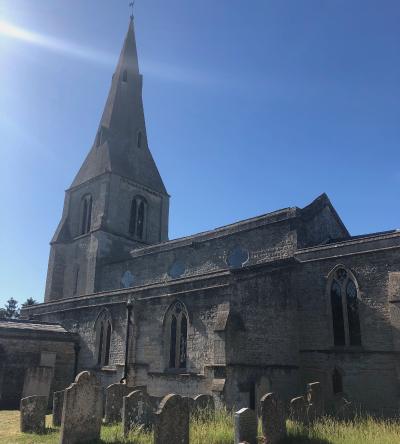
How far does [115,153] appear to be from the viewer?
1328 inches

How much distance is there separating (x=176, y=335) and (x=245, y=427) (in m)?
9.11

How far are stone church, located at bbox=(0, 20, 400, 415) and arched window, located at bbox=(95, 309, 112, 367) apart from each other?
0.16 ft

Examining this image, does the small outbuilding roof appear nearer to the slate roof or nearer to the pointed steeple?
the slate roof

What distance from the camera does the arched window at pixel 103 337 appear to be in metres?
20.4

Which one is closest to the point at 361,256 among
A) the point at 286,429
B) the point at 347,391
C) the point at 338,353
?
the point at 338,353

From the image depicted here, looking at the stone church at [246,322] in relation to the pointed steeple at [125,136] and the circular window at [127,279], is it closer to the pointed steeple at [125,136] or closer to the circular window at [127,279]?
the circular window at [127,279]

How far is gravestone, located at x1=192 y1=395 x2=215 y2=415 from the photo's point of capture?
1242 cm

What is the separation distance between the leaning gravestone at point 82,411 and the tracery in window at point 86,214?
22924 mm

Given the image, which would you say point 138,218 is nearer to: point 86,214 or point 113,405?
point 86,214

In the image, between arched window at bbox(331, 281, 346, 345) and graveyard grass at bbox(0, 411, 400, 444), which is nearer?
graveyard grass at bbox(0, 411, 400, 444)

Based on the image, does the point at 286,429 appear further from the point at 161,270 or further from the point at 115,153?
the point at 115,153

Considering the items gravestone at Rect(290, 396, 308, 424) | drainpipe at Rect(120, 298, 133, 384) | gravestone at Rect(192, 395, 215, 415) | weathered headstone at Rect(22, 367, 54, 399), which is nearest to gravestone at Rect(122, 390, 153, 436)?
gravestone at Rect(192, 395, 215, 415)

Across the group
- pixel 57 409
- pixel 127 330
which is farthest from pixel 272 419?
pixel 127 330

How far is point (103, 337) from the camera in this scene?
20766mm
